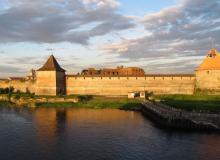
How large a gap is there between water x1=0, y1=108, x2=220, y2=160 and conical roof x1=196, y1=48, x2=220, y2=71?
75.4 feet

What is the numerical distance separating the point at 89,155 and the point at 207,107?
58.0ft

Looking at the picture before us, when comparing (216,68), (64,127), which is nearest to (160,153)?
(64,127)

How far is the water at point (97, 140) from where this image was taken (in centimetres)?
2116

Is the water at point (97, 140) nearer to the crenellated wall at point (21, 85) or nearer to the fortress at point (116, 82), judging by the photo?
the fortress at point (116, 82)

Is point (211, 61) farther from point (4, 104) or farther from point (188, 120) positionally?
point (4, 104)

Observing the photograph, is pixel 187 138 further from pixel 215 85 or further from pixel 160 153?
pixel 215 85

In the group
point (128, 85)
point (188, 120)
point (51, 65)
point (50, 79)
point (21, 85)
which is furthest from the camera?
point (21, 85)

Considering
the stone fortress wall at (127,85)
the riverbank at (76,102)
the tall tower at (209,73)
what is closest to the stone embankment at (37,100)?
the riverbank at (76,102)

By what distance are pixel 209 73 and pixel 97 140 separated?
33.3 m

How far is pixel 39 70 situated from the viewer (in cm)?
5741

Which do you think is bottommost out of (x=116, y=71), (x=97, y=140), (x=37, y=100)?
(x=97, y=140)

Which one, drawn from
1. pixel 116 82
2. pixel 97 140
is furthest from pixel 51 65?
pixel 97 140

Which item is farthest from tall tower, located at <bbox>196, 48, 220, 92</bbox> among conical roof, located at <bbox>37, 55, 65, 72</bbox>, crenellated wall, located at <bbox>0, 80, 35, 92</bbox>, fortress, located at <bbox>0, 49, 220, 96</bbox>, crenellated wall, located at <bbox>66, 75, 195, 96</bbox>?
crenellated wall, located at <bbox>0, 80, 35, 92</bbox>

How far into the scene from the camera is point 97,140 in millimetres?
25047
